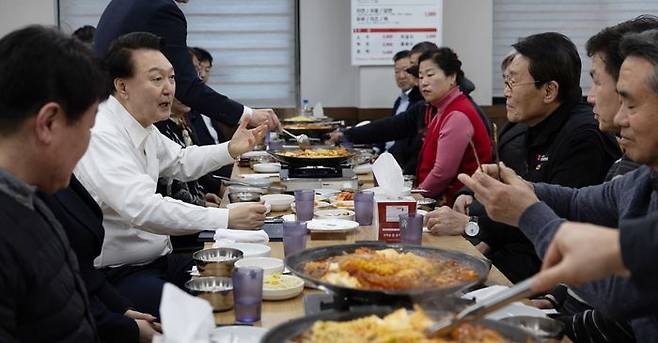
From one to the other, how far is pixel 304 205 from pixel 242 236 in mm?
391

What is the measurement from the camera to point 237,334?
1.61m

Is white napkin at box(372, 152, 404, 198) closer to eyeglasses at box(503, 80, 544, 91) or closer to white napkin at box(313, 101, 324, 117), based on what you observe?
eyeglasses at box(503, 80, 544, 91)

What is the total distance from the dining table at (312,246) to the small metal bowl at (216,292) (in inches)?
0.7

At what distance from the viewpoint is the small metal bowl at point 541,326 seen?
63.0 inches

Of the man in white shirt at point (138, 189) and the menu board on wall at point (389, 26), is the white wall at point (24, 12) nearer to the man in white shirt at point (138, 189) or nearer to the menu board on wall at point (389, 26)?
the menu board on wall at point (389, 26)

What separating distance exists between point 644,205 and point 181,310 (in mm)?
1170

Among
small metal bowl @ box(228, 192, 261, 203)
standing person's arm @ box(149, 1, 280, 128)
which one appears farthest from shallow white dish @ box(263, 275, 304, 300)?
standing person's arm @ box(149, 1, 280, 128)

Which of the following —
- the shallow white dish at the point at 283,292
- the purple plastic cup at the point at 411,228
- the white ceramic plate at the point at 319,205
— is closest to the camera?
the shallow white dish at the point at 283,292

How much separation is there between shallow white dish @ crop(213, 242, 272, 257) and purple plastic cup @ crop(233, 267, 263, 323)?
43 centimetres

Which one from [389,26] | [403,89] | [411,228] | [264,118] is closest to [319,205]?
[411,228]

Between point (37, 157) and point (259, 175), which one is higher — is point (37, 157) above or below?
above

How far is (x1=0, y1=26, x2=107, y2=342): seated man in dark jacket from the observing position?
1.45m

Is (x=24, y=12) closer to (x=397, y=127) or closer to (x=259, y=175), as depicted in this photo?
(x=397, y=127)

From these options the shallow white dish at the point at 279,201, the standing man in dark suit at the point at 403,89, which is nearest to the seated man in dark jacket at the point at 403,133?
the standing man in dark suit at the point at 403,89
